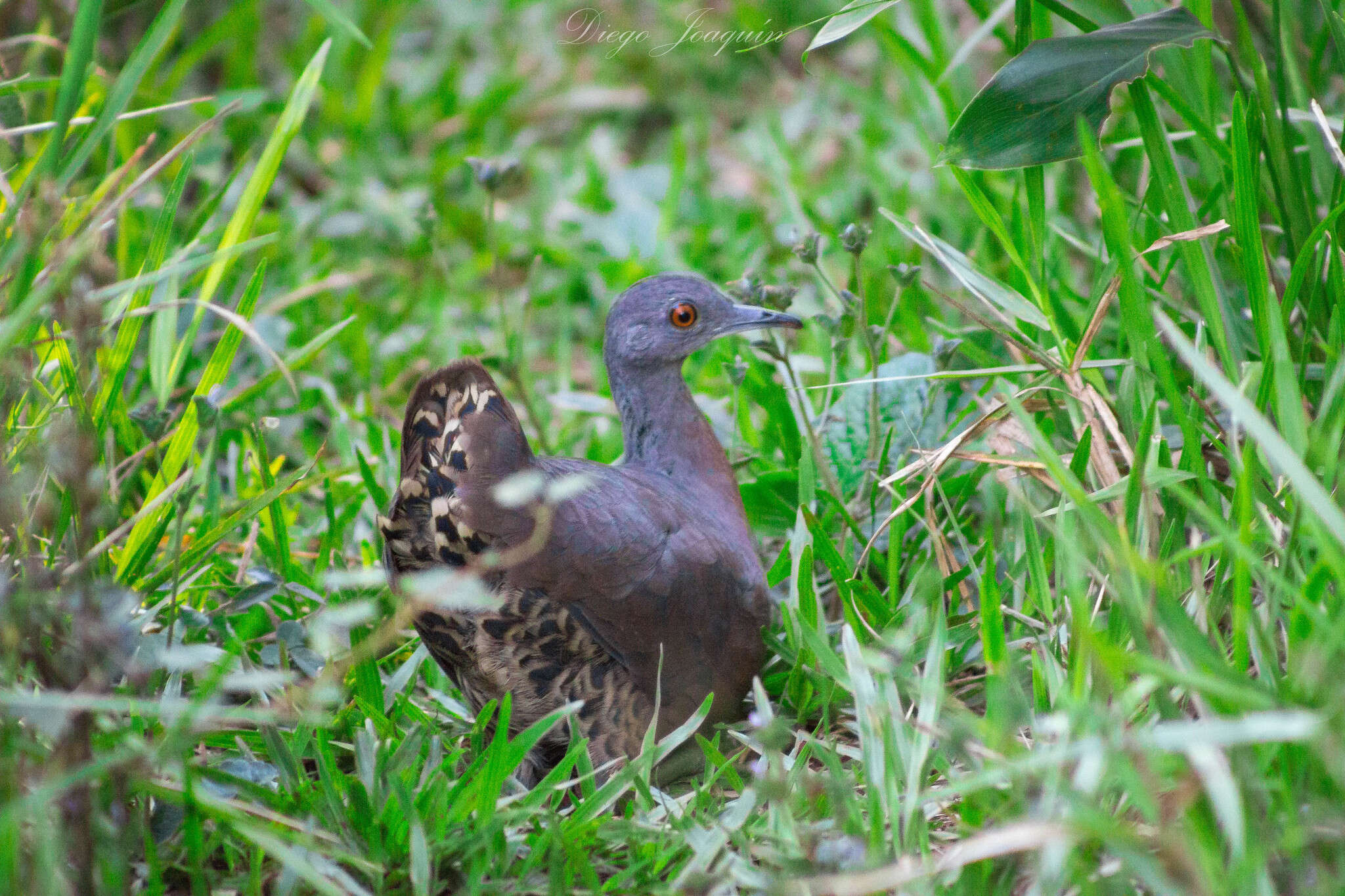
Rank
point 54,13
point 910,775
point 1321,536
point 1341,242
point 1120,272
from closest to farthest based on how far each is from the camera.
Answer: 1. point 1321,536
2. point 910,775
3. point 1120,272
4. point 1341,242
5. point 54,13

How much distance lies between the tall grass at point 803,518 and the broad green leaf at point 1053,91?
12 cm

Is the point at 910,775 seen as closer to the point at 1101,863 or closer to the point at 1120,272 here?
the point at 1101,863

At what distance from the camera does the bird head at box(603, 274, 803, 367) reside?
3.24 meters

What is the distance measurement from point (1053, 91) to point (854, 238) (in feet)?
1.84

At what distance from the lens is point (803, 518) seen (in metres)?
2.84

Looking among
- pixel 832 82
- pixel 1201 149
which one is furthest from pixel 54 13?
pixel 1201 149

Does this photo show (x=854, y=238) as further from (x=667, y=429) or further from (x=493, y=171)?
(x=493, y=171)

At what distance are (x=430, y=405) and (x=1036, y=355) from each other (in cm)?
135

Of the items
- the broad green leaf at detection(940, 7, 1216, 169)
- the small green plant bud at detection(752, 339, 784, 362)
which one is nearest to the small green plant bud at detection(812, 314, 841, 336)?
the small green plant bud at detection(752, 339, 784, 362)

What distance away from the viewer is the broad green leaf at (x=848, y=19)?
8.61 ft

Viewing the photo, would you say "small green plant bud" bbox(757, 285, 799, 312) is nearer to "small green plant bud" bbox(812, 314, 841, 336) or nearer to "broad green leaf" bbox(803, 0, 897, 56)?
"small green plant bud" bbox(812, 314, 841, 336)

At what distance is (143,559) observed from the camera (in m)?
2.69

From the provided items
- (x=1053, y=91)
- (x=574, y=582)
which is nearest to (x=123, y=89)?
(x=574, y=582)

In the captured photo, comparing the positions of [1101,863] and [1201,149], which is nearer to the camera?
[1101,863]
